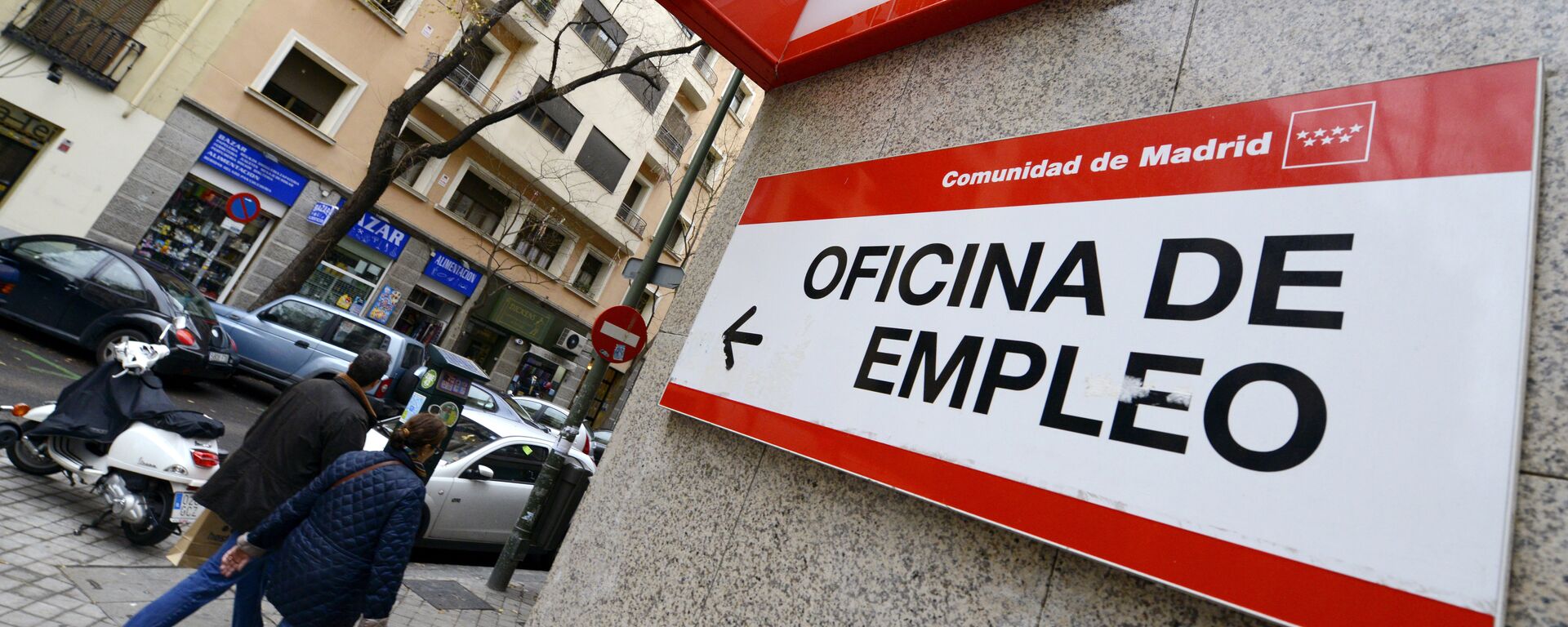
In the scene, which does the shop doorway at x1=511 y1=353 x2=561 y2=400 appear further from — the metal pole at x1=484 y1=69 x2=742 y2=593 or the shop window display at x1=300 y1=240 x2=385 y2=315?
the metal pole at x1=484 y1=69 x2=742 y2=593

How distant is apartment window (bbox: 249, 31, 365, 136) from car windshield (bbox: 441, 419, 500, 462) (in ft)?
38.0

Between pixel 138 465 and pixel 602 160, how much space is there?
18449 mm

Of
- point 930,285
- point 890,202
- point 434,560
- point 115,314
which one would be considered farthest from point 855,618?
point 115,314

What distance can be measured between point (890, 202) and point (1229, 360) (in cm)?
148

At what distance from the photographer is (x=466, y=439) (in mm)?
7191

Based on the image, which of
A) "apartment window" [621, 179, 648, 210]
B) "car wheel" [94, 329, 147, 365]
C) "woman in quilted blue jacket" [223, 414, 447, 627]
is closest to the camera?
"woman in quilted blue jacket" [223, 414, 447, 627]

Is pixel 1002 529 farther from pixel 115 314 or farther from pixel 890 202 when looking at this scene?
pixel 115 314

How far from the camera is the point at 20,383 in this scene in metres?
6.86

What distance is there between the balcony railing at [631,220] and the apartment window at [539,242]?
2054 mm

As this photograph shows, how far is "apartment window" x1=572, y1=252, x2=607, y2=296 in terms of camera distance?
24.4m

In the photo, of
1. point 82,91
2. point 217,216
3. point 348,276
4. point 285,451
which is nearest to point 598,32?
point 348,276

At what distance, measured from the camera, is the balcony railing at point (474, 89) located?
1802 cm

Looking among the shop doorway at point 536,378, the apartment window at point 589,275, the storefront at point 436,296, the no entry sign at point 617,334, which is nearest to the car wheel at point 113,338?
the no entry sign at point 617,334

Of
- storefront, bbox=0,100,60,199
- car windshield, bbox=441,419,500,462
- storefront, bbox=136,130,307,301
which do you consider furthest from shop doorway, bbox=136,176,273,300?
car windshield, bbox=441,419,500,462
